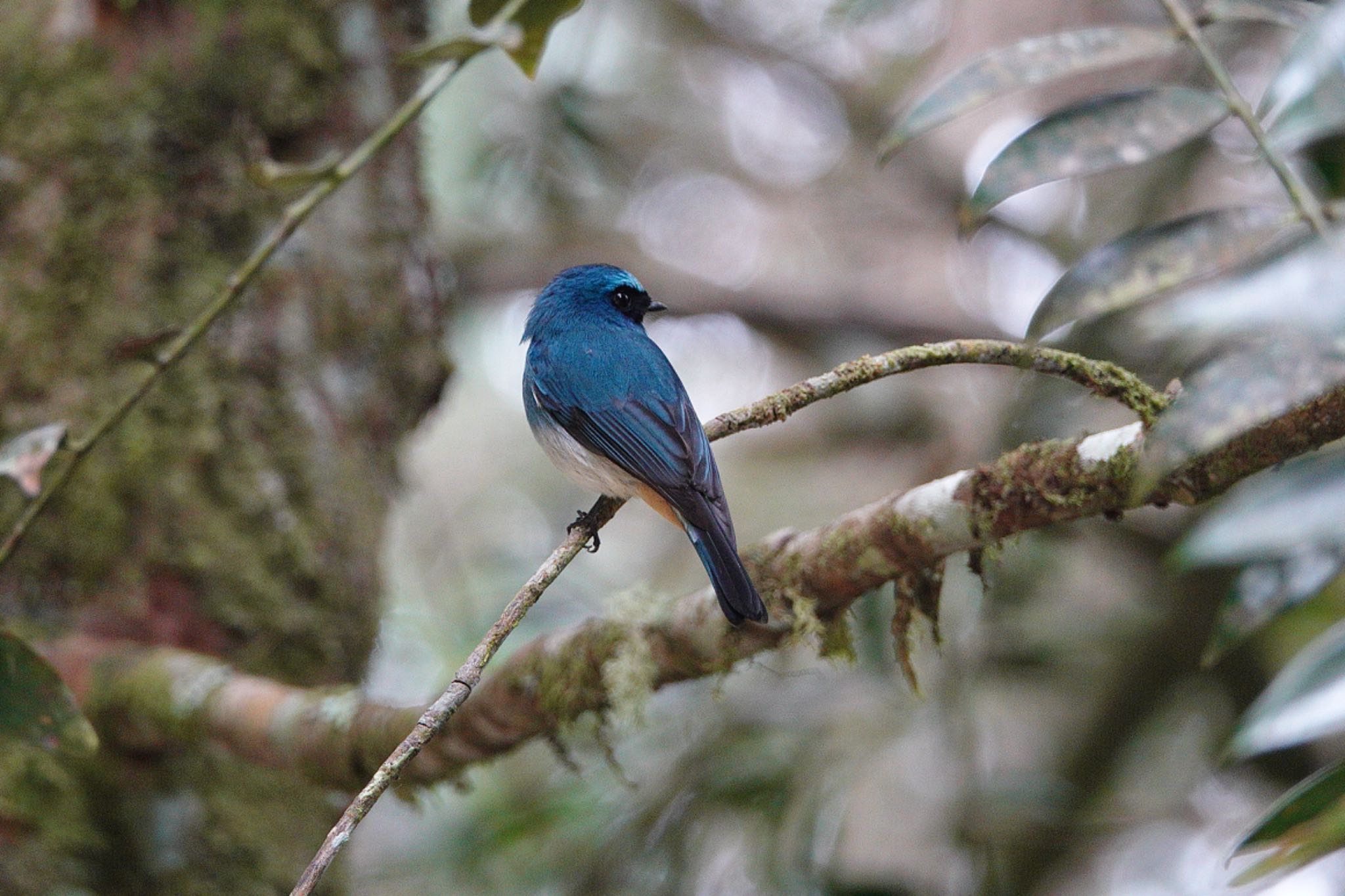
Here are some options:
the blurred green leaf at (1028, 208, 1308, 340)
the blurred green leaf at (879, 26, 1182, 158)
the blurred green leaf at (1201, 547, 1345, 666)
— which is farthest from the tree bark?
the blurred green leaf at (1201, 547, 1345, 666)

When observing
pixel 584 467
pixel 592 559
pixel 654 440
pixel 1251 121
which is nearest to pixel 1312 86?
pixel 1251 121

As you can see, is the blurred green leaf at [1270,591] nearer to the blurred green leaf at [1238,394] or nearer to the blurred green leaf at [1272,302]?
the blurred green leaf at [1272,302]

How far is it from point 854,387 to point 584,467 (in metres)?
1.39

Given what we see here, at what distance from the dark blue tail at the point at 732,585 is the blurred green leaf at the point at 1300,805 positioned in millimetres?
961

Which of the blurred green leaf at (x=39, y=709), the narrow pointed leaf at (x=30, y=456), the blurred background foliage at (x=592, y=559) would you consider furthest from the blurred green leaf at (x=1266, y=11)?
the blurred green leaf at (x=39, y=709)

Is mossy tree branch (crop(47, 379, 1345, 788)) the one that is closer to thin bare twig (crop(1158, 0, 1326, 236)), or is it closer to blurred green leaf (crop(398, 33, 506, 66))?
thin bare twig (crop(1158, 0, 1326, 236))

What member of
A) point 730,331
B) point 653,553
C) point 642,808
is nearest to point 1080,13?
point 730,331

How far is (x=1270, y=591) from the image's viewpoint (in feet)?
5.76

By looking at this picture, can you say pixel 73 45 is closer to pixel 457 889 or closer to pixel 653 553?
pixel 457 889

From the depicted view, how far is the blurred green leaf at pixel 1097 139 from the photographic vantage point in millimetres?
1846

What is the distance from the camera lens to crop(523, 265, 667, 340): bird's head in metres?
3.79

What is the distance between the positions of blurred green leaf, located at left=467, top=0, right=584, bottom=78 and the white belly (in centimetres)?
115

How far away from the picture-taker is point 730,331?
590cm

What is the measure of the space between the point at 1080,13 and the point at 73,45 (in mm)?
5411
